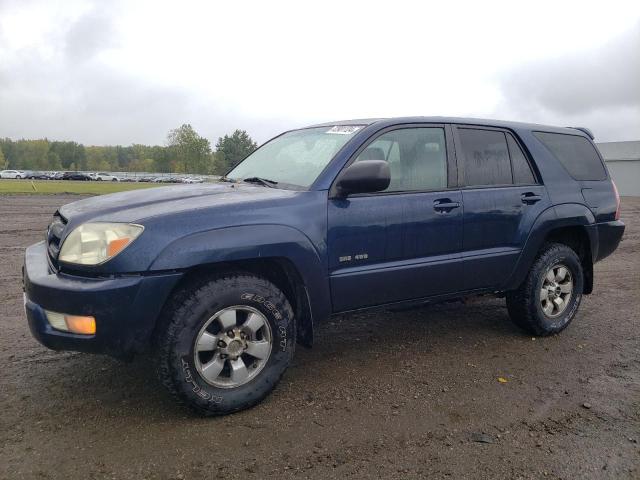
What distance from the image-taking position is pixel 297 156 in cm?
394

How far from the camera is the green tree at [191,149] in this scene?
75500mm

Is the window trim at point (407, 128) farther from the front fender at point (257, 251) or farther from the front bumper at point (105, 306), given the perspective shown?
the front bumper at point (105, 306)

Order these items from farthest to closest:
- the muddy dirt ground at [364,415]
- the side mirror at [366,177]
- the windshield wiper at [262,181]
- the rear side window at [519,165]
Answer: the rear side window at [519,165], the windshield wiper at [262,181], the side mirror at [366,177], the muddy dirt ground at [364,415]

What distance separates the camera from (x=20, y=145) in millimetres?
108312

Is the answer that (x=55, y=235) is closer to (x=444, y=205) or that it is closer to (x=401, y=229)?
(x=401, y=229)

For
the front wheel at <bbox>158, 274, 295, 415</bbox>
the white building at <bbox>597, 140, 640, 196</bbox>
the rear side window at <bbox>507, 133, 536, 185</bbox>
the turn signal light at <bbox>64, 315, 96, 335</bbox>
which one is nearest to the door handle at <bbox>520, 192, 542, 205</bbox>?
the rear side window at <bbox>507, 133, 536, 185</bbox>

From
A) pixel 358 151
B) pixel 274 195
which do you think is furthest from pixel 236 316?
pixel 358 151

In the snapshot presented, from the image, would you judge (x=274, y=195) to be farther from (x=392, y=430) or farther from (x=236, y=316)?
(x=392, y=430)

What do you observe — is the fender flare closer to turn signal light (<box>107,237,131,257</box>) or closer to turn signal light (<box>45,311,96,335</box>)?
turn signal light (<box>107,237,131,257</box>)

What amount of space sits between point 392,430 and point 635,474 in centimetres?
121

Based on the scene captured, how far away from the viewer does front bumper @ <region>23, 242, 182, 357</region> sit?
107 inches

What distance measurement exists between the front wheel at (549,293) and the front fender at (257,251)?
1.99 m

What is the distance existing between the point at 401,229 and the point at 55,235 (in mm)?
2233

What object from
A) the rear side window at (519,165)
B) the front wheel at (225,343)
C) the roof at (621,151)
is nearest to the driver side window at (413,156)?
the rear side window at (519,165)
